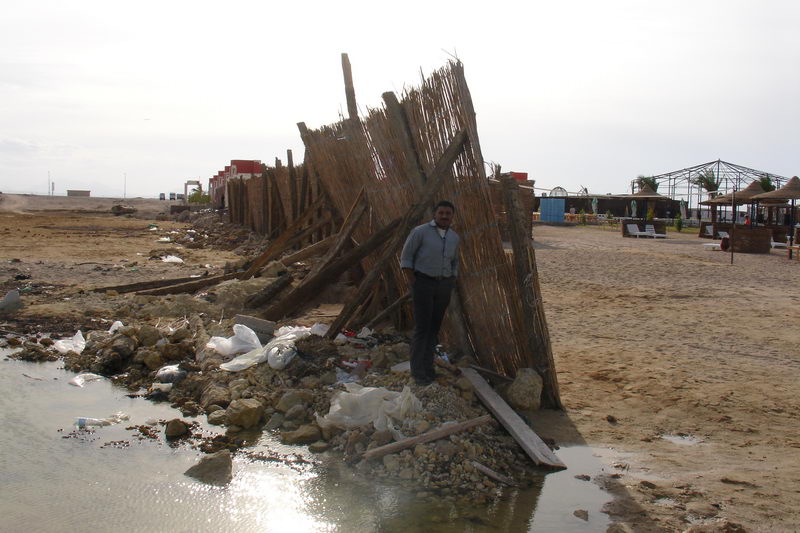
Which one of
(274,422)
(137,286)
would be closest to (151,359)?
(274,422)

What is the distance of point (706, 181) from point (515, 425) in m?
45.5

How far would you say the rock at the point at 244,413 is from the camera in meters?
4.67

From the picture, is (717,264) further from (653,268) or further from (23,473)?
(23,473)

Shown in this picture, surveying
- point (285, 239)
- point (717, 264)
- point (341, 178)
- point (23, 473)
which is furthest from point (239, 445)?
point (717, 264)

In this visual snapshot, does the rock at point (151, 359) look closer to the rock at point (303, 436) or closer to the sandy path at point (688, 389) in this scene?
the rock at point (303, 436)

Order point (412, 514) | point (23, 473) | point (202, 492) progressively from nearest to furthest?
point (412, 514)
point (202, 492)
point (23, 473)

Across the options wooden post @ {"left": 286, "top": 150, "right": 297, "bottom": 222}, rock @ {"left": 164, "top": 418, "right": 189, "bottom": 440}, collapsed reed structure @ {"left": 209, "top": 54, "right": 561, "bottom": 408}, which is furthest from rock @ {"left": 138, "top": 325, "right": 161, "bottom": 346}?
wooden post @ {"left": 286, "top": 150, "right": 297, "bottom": 222}

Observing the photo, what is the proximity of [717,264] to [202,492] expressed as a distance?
46.6ft

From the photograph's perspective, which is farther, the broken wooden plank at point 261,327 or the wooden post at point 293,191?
the wooden post at point 293,191

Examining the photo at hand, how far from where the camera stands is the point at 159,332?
6.53 metres

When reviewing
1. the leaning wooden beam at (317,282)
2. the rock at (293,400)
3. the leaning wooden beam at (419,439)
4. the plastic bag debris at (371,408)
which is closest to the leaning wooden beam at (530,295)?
the leaning wooden beam at (419,439)

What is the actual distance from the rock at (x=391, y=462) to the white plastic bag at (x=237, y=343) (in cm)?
234

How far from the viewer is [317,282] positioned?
7.27 m

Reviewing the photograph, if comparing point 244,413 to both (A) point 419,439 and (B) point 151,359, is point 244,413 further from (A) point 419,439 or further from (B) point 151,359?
(B) point 151,359
